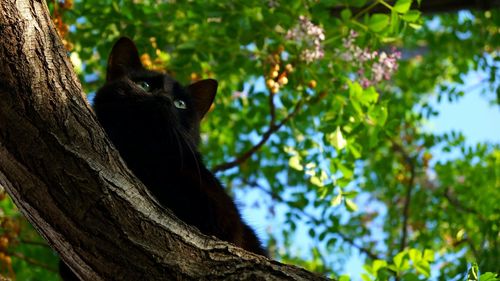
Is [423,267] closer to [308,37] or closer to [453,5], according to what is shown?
[308,37]

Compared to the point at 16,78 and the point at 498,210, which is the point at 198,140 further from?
the point at 498,210

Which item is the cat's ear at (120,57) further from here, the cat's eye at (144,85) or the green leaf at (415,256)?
the green leaf at (415,256)

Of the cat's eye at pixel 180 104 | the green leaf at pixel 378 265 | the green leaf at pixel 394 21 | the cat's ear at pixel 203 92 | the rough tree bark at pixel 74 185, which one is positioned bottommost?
the rough tree bark at pixel 74 185

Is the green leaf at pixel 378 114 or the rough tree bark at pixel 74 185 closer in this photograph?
the rough tree bark at pixel 74 185

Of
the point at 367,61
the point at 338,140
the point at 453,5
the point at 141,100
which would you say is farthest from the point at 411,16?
the point at 453,5

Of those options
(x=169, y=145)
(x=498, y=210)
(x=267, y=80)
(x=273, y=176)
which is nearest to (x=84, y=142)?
(x=169, y=145)

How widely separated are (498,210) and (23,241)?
3198 millimetres

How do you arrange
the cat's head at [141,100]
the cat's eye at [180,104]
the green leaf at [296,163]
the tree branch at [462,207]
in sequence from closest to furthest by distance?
the cat's head at [141,100]
the cat's eye at [180,104]
the green leaf at [296,163]
the tree branch at [462,207]

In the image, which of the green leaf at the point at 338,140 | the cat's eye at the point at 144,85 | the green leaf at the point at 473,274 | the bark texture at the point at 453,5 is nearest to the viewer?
the green leaf at the point at 473,274

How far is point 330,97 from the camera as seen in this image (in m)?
4.08

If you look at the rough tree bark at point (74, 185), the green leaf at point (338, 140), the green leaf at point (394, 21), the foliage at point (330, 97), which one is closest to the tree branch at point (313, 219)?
the foliage at point (330, 97)

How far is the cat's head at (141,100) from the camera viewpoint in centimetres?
302

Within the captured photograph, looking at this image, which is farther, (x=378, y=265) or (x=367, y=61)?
(x=367, y=61)

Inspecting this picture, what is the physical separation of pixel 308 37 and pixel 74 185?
7.09 ft
